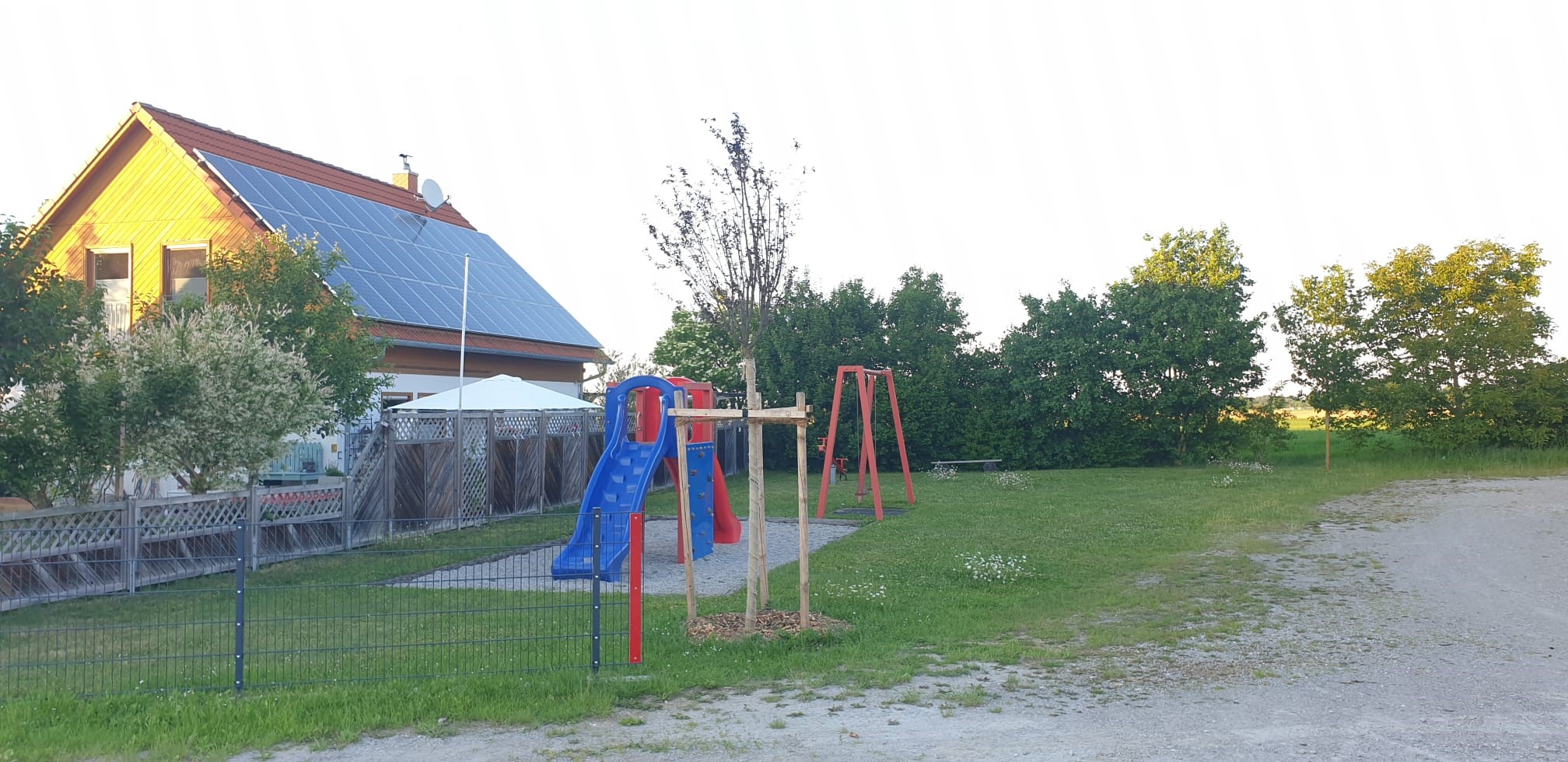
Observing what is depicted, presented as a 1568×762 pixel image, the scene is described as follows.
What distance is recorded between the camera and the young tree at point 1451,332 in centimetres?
2784

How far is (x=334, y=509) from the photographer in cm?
1291

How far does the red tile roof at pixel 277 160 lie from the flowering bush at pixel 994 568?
17155mm

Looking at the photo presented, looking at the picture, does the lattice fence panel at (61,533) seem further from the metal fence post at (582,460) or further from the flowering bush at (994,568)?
the metal fence post at (582,460)

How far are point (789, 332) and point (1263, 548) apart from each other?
59.1 ft

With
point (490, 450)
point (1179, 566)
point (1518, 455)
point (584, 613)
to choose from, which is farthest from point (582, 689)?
point (1518, 455)

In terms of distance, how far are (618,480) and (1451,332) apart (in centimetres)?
2509

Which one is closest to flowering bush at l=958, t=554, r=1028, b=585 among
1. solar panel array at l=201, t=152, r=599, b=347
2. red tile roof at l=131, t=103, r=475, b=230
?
solar panel array at l=201, t=152, r=599, b=347

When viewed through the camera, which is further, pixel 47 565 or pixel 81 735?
pixel 47 565

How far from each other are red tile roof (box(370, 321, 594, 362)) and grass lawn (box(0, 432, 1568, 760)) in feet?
19.6

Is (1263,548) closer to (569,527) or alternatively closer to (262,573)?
(569,527)

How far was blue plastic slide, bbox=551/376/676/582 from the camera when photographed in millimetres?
11281

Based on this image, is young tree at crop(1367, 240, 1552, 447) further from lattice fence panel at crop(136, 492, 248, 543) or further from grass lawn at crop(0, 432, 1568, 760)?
lattice fence panel at crop(136, 492, 248, 543)

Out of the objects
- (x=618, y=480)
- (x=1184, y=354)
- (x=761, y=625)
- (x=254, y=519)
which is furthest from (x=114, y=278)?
(x=1184, y=354)

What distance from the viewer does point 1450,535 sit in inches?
541
